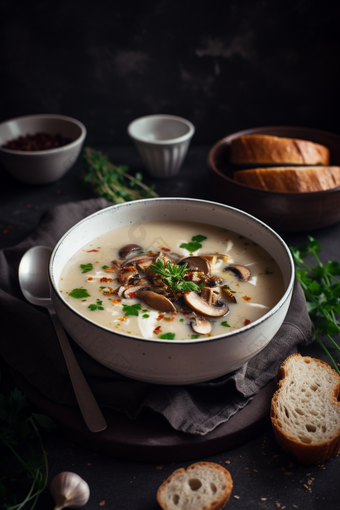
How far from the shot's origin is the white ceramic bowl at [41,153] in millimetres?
3182

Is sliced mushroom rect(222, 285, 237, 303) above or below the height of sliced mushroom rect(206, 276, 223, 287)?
above

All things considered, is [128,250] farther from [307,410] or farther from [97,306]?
[307,410]

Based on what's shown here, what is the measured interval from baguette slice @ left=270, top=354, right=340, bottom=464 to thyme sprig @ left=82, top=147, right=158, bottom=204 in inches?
66.5

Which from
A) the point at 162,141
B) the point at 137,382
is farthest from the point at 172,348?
the point at 162,141

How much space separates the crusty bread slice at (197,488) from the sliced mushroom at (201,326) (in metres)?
0.44

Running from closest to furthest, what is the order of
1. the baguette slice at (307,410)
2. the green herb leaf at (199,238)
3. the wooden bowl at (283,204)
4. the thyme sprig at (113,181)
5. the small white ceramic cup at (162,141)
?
the baguette slice at (307,410), the green herb leaf at (199,238), the wooden bowl at (283,204), the thyme sprig at (113,181), the small white ceramic cup at (162,141)

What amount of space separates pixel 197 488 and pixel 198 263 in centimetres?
90

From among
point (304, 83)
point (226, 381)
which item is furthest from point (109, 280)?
point (304, 83)

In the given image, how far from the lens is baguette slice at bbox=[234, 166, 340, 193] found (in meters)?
2.78

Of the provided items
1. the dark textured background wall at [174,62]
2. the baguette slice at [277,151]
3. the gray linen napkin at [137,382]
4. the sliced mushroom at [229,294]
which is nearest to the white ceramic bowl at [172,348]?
the gray linen napkin at [137,382]

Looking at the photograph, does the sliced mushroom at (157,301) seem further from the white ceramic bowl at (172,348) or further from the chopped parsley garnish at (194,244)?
the chopped parsley garnish at (194,244)

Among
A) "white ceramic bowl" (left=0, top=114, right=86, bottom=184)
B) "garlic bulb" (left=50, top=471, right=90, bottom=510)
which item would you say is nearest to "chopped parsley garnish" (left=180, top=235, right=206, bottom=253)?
"garlic bulb" (left=50, top=471, right=90, bottom=510)

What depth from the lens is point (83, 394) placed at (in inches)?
66.8

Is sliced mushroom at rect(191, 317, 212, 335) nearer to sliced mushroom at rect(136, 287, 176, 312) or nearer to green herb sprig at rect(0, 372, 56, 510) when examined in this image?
sliced mushroom at rect(136, 287, 176, 312)
